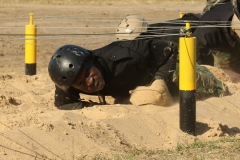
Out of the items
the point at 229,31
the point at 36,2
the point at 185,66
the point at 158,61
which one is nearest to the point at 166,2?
the point at 36,2

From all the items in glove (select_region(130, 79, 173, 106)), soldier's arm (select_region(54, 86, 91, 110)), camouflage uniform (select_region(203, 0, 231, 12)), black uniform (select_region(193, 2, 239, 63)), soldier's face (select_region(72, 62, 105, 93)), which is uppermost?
camouflage uniform (select_region(203, 0, 231, 12))

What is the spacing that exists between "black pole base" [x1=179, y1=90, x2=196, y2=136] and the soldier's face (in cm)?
141

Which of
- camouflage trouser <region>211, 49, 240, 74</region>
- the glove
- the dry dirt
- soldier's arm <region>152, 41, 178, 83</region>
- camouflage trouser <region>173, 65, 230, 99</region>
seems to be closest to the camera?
the dry dirt

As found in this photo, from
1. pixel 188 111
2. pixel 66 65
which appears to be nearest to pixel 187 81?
pixel 188 111

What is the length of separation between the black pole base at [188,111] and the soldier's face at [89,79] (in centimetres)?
141

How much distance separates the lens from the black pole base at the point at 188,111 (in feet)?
23.1

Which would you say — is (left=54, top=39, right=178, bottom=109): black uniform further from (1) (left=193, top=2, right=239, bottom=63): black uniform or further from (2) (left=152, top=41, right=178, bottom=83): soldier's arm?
(1) (left=193, top=2, right=239, bottom=63): black uniform

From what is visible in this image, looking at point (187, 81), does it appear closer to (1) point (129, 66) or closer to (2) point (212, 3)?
(1) point (129, 66)

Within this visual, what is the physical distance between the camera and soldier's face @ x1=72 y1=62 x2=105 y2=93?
8.18 metres

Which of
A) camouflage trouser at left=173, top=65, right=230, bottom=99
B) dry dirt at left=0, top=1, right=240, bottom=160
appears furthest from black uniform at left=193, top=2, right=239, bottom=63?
camouflage trouser at left=173, top=65, right=230, bottom=99

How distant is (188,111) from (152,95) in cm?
134

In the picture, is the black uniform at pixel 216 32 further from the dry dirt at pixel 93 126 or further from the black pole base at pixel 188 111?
the black pole base at pixel 188 111

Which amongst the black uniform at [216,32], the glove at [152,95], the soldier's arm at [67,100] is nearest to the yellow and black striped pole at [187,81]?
the glove at [152,95]

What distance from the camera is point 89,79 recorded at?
26.9 feet
